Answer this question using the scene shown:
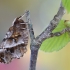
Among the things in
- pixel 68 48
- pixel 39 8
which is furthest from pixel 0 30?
pixel 68 48

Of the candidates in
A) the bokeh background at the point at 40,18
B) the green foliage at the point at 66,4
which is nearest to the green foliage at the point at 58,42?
the green foliage at the point at 66,4

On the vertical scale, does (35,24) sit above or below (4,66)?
above

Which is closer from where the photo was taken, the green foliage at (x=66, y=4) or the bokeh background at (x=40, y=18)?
the green foliage at (x=66, y=4)

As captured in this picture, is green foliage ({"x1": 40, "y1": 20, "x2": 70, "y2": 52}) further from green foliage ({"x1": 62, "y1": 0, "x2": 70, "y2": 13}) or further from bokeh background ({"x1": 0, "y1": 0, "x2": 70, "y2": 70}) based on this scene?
bokeh background ({"x1": 0, "y1": 0, "x2": 70, "y2": 70})

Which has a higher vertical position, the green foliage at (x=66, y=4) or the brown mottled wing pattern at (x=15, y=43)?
the green foliage at (x=66, y=4)

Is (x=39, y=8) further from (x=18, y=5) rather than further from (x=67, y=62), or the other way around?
(x=67, y=62)

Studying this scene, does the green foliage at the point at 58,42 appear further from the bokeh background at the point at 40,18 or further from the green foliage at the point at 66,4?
the bokeh background at the point at 40,18

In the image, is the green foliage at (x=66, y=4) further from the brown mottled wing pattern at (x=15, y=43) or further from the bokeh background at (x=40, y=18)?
the bokeh background at (x=40, y=18)

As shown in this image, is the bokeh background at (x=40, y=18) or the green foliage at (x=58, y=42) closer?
the green foliage at (x=58, y=42)
